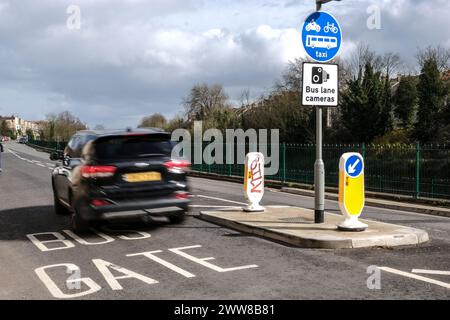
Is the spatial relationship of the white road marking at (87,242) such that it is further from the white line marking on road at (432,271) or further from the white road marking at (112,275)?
the white line marking on road at (432,271)

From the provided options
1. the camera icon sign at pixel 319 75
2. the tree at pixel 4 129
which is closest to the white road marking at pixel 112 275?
the camera icon sign at pixel 319 75

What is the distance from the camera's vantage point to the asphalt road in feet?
17.2

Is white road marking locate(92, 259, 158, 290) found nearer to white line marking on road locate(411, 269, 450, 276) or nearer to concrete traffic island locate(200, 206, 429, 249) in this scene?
concrete traffic island locate(200, 206, 429, 249)

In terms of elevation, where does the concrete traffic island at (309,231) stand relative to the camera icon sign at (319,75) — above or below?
below

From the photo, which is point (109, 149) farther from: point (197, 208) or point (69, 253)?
point (197, 208)

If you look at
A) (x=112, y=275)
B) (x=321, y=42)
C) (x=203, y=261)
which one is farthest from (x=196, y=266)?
(x=321, y=42)

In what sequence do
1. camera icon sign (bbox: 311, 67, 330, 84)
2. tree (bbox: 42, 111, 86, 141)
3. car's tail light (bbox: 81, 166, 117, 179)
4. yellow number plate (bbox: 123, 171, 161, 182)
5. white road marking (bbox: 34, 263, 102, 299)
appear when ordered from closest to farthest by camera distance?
white road marking (bbox: 34, 263, 102, 299) → car's tail light (bbox: 81, 166, 117, 179) → yellow number plate (bbox: 123, 171, 161, 182) → camera icon sign (bbox: 311, 67, 330, 84) → tree (bbox: 42, 111, 86, 141)

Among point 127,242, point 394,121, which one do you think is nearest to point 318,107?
point 127,242

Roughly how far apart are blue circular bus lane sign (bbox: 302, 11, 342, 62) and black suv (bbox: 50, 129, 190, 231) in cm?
291

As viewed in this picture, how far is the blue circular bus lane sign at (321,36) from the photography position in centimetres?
859

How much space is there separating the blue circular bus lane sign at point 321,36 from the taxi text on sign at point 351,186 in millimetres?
1960

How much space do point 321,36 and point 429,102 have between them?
29.4 m

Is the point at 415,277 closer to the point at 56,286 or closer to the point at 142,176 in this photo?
the point at 56,286

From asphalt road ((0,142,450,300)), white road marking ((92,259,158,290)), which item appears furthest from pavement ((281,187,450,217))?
white road marking ((92,259,158,290))
